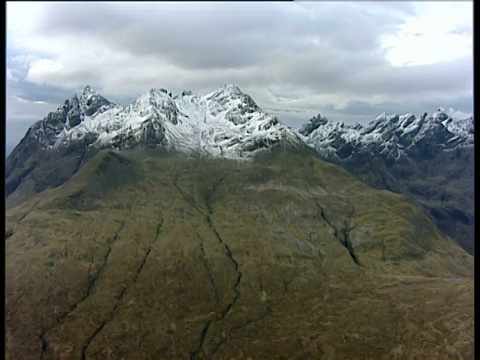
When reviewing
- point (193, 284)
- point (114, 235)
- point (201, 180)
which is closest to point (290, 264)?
point (193, 284)

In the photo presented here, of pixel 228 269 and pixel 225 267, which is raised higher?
pixel 225 267

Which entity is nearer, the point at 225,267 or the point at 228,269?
the point at 228,269

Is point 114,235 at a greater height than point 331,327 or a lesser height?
greater

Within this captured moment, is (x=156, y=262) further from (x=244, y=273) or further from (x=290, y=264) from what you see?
(x=290, y=264)
